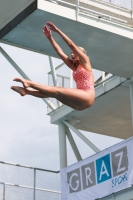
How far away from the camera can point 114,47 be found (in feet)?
68.1

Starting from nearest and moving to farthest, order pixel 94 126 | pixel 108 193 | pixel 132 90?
1. pixel 108 193
2. pixel 132 90
3. pixel 94 126

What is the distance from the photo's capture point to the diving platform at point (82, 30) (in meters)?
19.1

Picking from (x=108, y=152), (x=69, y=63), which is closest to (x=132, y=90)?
(x=108, y=152)

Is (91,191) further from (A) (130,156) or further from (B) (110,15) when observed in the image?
(B) (110,15)

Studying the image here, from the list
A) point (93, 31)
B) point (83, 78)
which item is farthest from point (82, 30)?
point (83, 78)

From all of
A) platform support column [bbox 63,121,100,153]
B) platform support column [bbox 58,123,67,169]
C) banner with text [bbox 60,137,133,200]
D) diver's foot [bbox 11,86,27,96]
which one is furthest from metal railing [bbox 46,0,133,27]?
diver's foot [bbox 11,86,27,96]

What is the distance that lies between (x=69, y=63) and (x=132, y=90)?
37.8ft

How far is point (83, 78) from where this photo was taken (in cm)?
1171

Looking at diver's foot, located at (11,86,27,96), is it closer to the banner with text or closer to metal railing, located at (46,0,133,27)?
metal railing, located at (46,0,133,27)

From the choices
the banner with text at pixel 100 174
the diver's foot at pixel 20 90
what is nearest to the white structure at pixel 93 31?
the banner with text at pixel 100 174

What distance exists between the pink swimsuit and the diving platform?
23.4 ft

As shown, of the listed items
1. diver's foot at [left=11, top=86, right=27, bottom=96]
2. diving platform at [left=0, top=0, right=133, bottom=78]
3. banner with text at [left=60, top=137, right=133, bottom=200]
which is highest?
diving platform at [left=0, top=0, right=133, bottom=78]

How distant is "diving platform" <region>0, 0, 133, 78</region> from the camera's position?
19.1 meters

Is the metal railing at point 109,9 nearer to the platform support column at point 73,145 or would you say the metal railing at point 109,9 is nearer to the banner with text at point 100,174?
the banner with text at point 100,174
